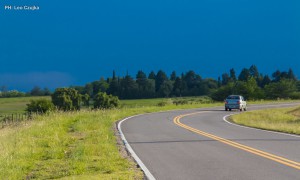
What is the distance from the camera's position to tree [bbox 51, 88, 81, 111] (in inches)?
3795

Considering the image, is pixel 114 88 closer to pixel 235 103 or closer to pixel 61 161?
pixel 235 103

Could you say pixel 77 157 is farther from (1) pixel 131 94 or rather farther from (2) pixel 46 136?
(1) pixel 131 94

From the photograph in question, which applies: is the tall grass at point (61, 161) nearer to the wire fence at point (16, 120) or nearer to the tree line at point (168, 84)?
the wire fence at point (16, 120)

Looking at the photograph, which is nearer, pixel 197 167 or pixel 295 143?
pixel 197 167

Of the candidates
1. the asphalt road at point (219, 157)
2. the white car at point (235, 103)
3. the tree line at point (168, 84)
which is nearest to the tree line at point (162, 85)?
the tree line at point (168, 84)

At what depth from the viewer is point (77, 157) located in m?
11.4

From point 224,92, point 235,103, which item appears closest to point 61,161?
point 235,103

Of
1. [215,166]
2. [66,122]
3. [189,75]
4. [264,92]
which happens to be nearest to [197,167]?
[215,166]

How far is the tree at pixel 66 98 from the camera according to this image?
316ft

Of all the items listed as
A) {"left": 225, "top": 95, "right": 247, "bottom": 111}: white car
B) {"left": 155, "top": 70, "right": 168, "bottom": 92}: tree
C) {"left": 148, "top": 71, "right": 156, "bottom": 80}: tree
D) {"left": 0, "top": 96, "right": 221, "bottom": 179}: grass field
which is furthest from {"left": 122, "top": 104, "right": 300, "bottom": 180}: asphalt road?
{"left": 148, "top": 71, "right": 156, "bottom": 80}: tree

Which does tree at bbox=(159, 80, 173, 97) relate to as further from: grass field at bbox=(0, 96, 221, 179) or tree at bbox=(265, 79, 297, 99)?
grass field at bbox=(0, 96, 221, 179)

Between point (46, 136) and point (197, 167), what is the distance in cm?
921

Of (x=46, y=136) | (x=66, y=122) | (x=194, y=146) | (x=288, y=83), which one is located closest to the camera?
(x=194, y=146)

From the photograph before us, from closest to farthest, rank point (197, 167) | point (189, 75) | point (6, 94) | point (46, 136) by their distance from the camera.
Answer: point (197, 167)
point (46, 136)
point (6, 94)
point (189, 75)
